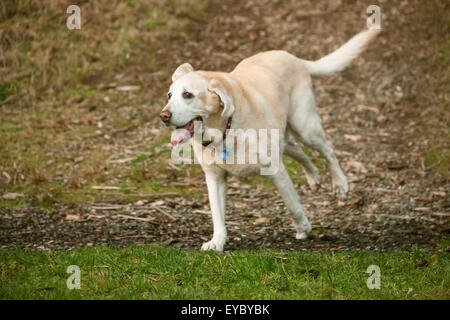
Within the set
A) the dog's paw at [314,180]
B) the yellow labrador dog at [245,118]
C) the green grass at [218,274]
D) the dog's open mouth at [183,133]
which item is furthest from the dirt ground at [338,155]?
the dog's open mouth at [183,133]

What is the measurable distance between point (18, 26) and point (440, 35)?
23.6 ft

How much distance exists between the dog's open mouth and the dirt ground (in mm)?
1191

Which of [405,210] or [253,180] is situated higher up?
[253,180]

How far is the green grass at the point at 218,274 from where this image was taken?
3.91 m

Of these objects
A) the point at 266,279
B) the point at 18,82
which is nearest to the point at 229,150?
the point at 266,279

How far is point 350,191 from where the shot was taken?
7043 mm

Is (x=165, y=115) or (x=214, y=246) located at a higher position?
(x=165, y=115)

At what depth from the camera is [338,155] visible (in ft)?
26.8

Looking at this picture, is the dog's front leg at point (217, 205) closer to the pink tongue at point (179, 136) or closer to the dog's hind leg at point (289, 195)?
the dog's hind leg at point (289, 195)

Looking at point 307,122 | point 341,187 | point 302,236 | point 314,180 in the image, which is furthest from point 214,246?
point 341,187

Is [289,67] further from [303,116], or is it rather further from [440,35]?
[440,35]

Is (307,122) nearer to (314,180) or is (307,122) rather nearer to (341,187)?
(314,180)

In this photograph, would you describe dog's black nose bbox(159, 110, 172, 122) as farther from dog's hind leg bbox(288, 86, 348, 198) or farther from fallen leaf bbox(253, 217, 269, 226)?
fallen leaf bbox(253, 217, 269, 226)

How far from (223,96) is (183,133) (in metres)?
0.43
